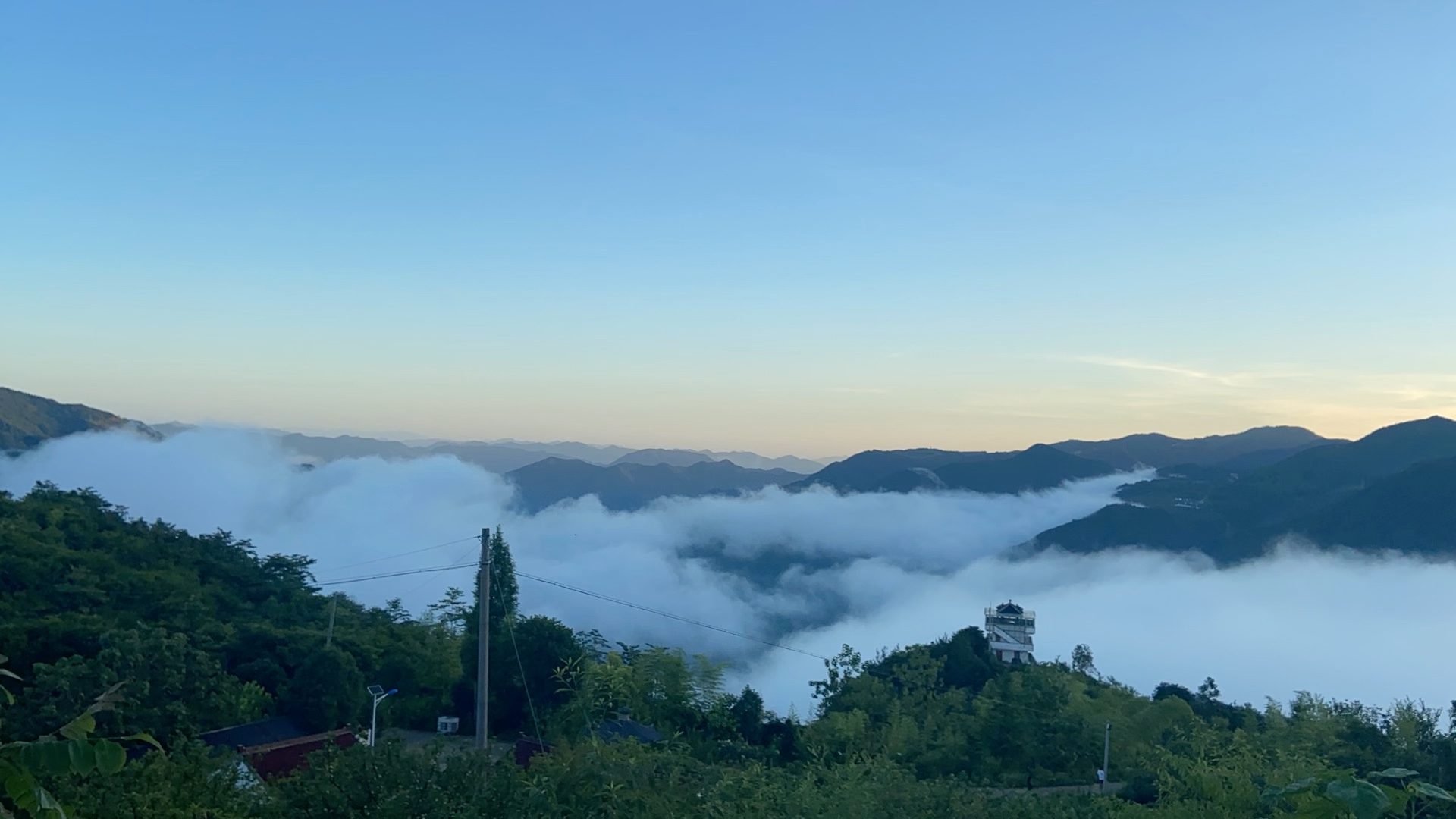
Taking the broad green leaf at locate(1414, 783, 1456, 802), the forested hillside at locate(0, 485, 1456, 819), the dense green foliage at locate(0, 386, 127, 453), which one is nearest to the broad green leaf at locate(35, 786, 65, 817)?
the broad green leaf at locate(1414, 783, 1456, 802)

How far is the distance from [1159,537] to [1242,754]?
109828mm

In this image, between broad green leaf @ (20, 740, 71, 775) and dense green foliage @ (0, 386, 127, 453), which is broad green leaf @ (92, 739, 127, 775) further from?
dense green foliage @ (0, 386, 127, 453)

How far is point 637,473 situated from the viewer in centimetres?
16575

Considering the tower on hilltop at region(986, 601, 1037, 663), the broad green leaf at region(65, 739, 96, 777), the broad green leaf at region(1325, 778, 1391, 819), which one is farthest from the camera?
the tower on hilltop at region(986, 601, 1037, 663)

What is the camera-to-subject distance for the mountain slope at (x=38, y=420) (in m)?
84.8

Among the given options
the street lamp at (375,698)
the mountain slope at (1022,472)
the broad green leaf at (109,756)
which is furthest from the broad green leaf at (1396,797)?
the mountain slope at (1022,472)

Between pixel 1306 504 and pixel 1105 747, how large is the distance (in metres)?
105

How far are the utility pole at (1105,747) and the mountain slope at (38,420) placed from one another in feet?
307

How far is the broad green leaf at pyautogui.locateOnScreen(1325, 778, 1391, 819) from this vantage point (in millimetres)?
2777

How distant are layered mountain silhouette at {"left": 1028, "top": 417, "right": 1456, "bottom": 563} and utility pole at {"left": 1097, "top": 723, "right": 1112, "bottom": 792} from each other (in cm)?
9200

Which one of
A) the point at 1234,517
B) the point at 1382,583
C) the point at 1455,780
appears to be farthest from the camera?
the point at 1234,517

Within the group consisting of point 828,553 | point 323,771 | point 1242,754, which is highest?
point 323,771

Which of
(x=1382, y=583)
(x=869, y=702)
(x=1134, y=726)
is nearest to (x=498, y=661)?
(x=869, y=702)

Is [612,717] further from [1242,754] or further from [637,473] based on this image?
[637,473]
